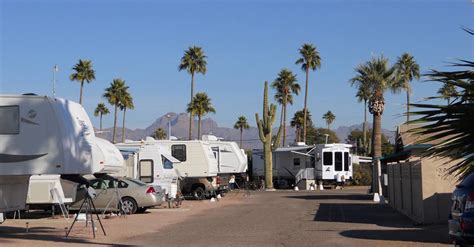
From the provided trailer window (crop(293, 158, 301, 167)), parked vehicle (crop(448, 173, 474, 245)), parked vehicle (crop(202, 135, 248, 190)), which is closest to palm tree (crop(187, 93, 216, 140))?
trailer window (crop(293, 158, 301, 167))

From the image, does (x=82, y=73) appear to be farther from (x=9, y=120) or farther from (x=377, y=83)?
(x=9, y=120)

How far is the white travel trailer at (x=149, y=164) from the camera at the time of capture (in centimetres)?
2800

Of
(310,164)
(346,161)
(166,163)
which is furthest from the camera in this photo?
(310,164)

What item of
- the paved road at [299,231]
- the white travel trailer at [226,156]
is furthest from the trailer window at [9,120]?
the white travel trailer at [226,156]

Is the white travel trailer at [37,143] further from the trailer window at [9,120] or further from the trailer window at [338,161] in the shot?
the trailer window at [338,161]

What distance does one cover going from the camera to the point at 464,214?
909 cm

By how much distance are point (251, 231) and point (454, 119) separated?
33.2 feet

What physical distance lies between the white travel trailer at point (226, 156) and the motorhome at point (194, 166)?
397cm

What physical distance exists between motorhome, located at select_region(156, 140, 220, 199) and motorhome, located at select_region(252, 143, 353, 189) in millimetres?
15643

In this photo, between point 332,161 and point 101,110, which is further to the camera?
point 101,110

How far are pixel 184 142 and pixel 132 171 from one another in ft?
18.7

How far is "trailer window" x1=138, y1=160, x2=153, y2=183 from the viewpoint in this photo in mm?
28438

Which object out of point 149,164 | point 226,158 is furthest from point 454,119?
point 226,158

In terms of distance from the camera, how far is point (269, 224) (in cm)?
1861
